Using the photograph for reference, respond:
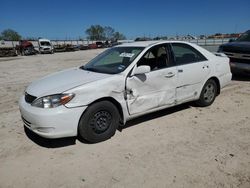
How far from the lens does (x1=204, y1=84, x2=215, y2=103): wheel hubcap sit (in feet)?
17.6

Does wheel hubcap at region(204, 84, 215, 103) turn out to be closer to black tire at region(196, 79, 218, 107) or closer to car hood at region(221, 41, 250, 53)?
black tire at region(196, 79, 218, 107)

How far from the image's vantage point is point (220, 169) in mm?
3070

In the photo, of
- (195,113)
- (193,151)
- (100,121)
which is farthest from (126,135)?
(195,113)

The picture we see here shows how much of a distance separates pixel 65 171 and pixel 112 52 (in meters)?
2.78

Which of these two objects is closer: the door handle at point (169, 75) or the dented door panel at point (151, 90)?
the dented door panel at point (151, 90)

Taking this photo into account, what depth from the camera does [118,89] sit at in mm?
3893

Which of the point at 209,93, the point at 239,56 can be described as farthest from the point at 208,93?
the point at 239,56

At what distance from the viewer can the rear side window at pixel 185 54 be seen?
4.83 m

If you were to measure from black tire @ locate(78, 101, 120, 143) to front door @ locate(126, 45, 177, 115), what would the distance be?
13.9 inches

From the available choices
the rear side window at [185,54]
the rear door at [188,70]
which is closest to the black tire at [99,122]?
the rear door at [188,70]

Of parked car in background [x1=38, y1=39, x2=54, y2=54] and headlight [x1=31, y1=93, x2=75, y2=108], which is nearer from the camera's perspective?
headlight [x1=31, y1=93, x2=75, y2=108]

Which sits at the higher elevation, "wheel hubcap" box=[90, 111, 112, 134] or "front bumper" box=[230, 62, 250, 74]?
"front bumper" box=[230, 62, 250, 74]

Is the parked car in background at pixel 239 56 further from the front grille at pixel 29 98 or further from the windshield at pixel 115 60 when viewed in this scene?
the front grille at pixel 29 98

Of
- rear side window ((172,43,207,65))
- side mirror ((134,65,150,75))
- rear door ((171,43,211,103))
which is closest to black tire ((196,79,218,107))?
rear door ((171,43,211,103))
